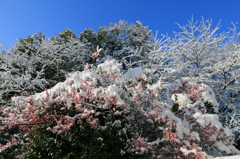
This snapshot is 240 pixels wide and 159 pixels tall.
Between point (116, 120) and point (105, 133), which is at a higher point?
point (116, 120)

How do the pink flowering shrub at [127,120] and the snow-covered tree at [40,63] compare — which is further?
the snow-covered tree at [40,63]

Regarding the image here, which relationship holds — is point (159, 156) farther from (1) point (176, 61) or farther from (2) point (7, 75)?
(2) point (7, 75)

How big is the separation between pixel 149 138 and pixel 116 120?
101 centimetres

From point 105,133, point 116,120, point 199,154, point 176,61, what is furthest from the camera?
point 176,61

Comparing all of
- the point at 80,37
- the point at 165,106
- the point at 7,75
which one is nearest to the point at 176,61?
the point at 165,106

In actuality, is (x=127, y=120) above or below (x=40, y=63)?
below

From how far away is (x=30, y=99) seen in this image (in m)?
3.23

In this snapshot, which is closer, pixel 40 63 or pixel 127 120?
pixel 127 120

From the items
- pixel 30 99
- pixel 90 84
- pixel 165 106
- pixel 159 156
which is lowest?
pixel 159 156

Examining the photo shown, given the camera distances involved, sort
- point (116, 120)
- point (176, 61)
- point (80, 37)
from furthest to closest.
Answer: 1. point (80, 37)
2. point (176, 61)
3. point (116, 120)

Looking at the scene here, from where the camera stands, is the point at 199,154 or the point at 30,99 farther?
the point at 30,99

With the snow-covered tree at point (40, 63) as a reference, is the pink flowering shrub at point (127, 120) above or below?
below

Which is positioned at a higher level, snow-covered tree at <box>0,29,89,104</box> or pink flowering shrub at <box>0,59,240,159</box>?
snow-covered tree at <box>0,29,89,104</box>

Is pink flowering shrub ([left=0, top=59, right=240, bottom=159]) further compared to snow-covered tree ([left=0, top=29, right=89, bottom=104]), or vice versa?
snow-covered tree ([left=0, top=29, right=89, bottom=104])
